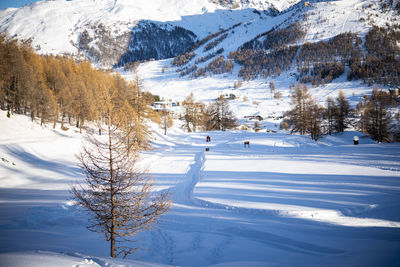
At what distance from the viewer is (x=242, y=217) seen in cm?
868

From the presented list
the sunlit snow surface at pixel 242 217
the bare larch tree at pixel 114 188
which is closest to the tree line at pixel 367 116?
the sunlit snow surface at pixel 242 217

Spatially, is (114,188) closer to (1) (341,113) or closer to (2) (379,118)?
(2) (379,118)

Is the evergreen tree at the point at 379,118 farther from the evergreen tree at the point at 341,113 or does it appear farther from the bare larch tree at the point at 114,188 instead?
the bare larch tree at the point at 114,188

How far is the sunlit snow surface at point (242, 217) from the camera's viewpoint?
601 centimetres

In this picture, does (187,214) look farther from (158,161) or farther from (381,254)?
(158,161)

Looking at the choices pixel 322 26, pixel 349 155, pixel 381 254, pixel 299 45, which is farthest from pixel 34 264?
pixel 322 26

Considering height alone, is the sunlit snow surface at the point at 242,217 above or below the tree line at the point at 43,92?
below

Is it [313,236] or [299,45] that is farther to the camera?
[299,45]

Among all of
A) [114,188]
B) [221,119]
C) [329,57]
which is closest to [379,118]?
[221,119]

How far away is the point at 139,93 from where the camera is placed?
1006 inches

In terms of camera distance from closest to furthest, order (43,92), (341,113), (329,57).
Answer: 1. (43,92)
2. (341,113)
3. (329,57)

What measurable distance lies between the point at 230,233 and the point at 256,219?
1.45 meters

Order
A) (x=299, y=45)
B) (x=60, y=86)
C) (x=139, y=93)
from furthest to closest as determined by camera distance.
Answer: (x=299, y=45), (x=60, y=86), (x=139, y=93)

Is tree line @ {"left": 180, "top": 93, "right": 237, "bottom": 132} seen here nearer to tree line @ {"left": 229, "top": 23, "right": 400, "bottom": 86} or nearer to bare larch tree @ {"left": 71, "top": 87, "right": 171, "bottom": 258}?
bare larch tree @ {"left": 71, "top": 87, "right": 171, "bottom": 258}
